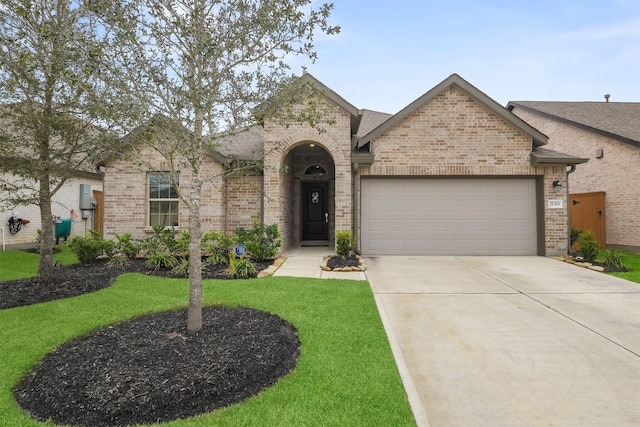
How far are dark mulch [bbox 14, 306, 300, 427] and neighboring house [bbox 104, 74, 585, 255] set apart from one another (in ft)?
19.8

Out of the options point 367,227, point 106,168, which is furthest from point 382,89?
point 106,168

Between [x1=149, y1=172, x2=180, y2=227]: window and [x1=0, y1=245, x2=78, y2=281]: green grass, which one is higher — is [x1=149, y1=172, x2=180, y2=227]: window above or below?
above

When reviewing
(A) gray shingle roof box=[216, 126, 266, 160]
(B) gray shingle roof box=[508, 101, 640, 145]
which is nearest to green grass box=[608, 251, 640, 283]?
(B) gray shingle roof box=[508, 101, 640, 145]

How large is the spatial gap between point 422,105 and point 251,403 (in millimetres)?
9414

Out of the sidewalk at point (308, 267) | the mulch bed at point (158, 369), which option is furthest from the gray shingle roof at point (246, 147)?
the mulch bed at point (158, 369)

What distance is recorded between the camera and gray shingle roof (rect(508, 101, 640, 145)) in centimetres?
1174

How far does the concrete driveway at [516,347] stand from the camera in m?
2.48

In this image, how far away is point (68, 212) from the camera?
1384cm

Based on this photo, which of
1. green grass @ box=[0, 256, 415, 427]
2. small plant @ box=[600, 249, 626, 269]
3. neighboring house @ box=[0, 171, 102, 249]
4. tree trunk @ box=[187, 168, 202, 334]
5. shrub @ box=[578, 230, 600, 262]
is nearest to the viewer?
green grass @ box=[0, 256, 415, 427]

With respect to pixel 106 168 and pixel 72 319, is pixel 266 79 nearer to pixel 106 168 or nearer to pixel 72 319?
pixel 72 319

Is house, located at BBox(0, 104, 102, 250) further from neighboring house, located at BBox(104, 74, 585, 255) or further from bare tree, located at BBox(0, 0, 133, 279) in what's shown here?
neighboring house, located at BBox(104, 74, 585, 255)

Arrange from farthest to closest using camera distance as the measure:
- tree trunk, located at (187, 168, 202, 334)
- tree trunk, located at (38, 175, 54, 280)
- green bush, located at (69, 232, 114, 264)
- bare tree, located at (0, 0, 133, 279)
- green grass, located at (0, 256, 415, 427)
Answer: green bush, located at (69, 232, 114, 264)
tree trunk, located at (38, 175, 54, 280)
bare tree, located at (0, 0, 133, 279)
tree trunk, located at (187, 168, 202, 334)
green grass, located at (0, 256, 415, 427)

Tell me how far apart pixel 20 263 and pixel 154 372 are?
905cm

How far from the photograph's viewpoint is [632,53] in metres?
11.7
